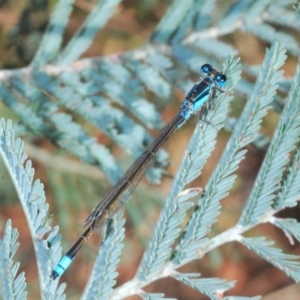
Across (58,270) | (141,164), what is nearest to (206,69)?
(141,164)

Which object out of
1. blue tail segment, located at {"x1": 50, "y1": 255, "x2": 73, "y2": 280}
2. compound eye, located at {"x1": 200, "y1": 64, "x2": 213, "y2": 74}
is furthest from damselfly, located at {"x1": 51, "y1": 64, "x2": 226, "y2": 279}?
blue tail segment, located at {"x1": 50, "y1": 255, "x2": 73, "y2": 280}

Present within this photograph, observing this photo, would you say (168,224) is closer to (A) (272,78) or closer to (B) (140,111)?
(A) (272,78)

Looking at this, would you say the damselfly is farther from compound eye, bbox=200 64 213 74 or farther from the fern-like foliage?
the fern-like foliage

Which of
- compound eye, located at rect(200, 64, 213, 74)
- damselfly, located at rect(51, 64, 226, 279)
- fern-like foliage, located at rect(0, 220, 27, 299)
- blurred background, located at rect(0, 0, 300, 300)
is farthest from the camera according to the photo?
blurred background, located at rect(0, 0, 300, 300)

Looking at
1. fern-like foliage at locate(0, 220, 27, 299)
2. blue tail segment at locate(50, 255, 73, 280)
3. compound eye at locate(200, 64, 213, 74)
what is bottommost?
fern-like foliage at locate(0, 220, 27, 299)

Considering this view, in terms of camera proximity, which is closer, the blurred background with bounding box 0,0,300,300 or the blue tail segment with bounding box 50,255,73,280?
the blue tail segment with bounding box 50,255,73,280

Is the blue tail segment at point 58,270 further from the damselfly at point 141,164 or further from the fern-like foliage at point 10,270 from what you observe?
the damselfly at point 141,164
